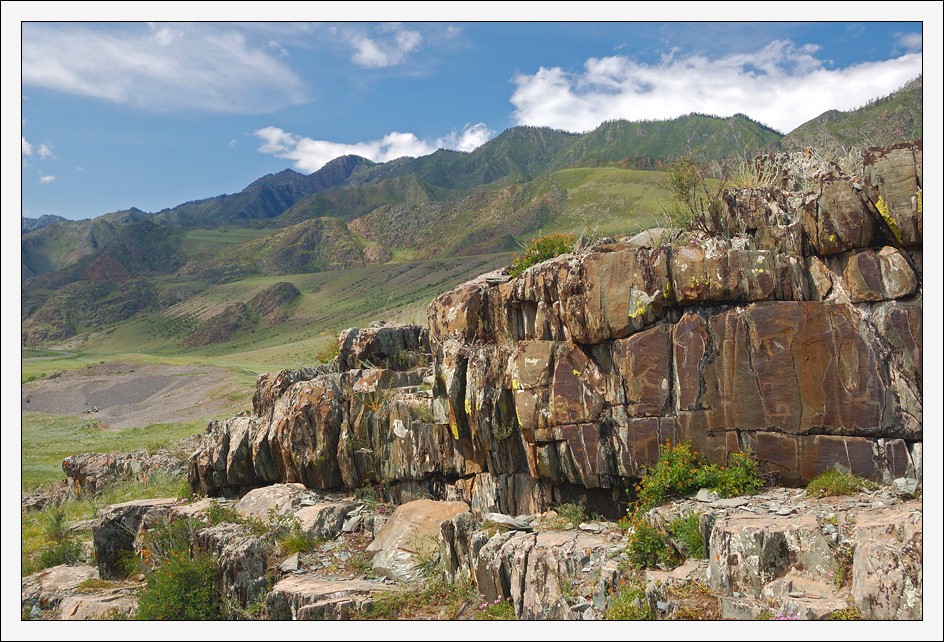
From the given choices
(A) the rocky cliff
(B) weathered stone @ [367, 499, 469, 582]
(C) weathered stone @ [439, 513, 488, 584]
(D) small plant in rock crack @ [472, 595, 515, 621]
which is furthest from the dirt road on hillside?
(D) small plant in rock crack @ [472, 595, 515, 621]

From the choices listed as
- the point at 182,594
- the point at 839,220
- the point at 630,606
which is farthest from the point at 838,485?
the point at 182,594

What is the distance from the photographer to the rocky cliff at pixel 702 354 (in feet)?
36.8

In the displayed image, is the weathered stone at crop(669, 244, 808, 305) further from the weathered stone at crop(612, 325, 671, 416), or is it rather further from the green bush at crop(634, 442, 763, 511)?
the green bush at crop(634, 442, 763, 511)

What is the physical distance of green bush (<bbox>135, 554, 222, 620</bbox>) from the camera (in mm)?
12258

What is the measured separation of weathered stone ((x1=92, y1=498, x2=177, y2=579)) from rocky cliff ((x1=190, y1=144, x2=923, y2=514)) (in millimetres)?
8224

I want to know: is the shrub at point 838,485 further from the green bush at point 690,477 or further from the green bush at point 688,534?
the green bush at point 688,534

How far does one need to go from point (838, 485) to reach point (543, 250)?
8.44 metres

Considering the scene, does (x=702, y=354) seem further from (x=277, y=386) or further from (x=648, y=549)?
(x=277, y=386)

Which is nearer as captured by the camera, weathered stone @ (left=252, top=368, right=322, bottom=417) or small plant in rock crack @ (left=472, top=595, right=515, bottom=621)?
small plant in rock crack @ (left=472, top=595, right=515, bottom=621)

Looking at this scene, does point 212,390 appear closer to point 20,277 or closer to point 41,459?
point 41,459

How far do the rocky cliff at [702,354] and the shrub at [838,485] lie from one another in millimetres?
328

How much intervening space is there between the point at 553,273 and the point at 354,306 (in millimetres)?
125068

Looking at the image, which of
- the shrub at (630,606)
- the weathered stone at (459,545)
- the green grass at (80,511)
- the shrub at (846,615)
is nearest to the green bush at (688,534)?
the shrub at (630,606)

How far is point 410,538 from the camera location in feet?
43.7
